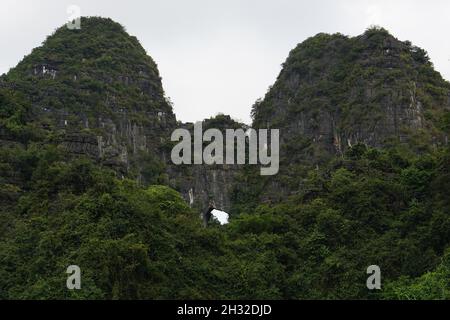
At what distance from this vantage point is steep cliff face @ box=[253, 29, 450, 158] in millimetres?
50969

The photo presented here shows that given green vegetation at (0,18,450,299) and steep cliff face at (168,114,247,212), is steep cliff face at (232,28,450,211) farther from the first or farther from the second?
steep cliff face at (168,114,247,212)

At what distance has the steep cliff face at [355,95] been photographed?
5097 centimetres

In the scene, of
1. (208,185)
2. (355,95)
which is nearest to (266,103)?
Result: (355,95)

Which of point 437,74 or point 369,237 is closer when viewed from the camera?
point 369,237

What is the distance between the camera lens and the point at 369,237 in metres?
34.8

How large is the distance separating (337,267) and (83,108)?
87.8 ft

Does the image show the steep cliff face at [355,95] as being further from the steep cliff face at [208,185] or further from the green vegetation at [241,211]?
the steep cliff face at [208,185]

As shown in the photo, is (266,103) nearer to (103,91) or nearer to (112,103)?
(112,103)

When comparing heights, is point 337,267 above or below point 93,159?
below

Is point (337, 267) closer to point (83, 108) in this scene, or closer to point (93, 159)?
point (93, 159)

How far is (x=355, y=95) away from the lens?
178 feet

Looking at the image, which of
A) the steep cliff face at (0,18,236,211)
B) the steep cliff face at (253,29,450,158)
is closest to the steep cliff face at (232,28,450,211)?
the steep cliff face at (253,29,450,158)
